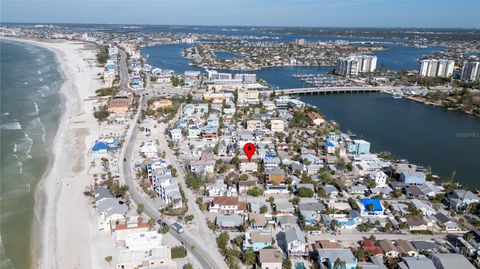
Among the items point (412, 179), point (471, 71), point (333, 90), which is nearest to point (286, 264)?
point (412, 179)

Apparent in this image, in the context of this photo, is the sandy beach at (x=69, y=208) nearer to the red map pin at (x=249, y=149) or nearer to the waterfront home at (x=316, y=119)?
the red map pin at (x=249, y=149)

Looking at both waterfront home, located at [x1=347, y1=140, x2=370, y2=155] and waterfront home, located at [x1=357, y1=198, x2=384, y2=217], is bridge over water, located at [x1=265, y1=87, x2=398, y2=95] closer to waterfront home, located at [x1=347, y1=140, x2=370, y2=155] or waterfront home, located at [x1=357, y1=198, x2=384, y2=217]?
waterfront home, located at [x1=347, y1=140, x2=370, y2=155]

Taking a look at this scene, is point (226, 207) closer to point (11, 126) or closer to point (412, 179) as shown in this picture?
point (412, 179)

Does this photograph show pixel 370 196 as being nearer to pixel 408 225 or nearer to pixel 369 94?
pixel 408 225

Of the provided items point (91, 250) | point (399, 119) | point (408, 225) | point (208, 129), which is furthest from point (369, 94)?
point (91, 250)

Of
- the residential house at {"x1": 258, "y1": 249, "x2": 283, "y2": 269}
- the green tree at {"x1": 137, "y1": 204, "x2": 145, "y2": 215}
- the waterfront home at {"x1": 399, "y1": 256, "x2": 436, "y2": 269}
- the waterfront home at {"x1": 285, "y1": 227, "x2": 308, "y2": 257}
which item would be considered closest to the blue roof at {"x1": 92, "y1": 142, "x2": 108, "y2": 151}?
the green tree at {"x1": 137, "y1": 204, "x2": 145, "y2": 215}

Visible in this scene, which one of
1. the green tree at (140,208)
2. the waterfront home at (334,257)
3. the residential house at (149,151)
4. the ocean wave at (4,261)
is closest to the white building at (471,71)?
the residential house at (149,151)
